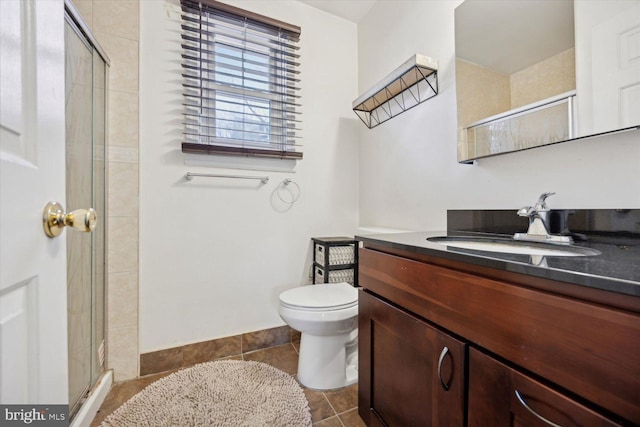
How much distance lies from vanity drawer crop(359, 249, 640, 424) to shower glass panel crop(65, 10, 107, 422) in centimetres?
136

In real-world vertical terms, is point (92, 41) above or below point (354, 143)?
above

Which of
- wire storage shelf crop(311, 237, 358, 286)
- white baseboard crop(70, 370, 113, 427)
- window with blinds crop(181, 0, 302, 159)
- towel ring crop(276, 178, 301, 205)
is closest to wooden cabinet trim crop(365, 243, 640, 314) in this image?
wire storage shelf crop(311, 237, 358, 286)

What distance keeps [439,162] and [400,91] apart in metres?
0.54

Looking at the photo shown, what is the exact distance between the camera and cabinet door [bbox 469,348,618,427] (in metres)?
0.46

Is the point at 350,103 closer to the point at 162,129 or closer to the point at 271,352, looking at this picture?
the point at 162,129

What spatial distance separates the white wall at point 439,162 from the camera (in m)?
0.84

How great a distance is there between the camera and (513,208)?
3.52ft

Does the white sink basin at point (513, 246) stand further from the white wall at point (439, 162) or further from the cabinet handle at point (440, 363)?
the cabinet handle at point (440, 363)

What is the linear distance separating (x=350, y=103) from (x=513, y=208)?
1438 mm

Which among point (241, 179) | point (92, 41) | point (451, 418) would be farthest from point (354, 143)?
point (451, 418)

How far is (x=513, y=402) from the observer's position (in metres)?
0.54

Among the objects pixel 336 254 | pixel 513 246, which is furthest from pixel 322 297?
pixel 513 246

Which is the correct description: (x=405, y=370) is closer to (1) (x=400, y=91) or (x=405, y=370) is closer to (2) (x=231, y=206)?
(2) (x=231, y=206)

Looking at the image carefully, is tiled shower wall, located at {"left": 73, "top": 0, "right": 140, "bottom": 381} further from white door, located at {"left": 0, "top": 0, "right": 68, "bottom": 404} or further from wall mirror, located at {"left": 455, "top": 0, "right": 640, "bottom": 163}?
wall mirror, located at {"left": 455, "top": 0, "right": 640, "bottom": 163}
